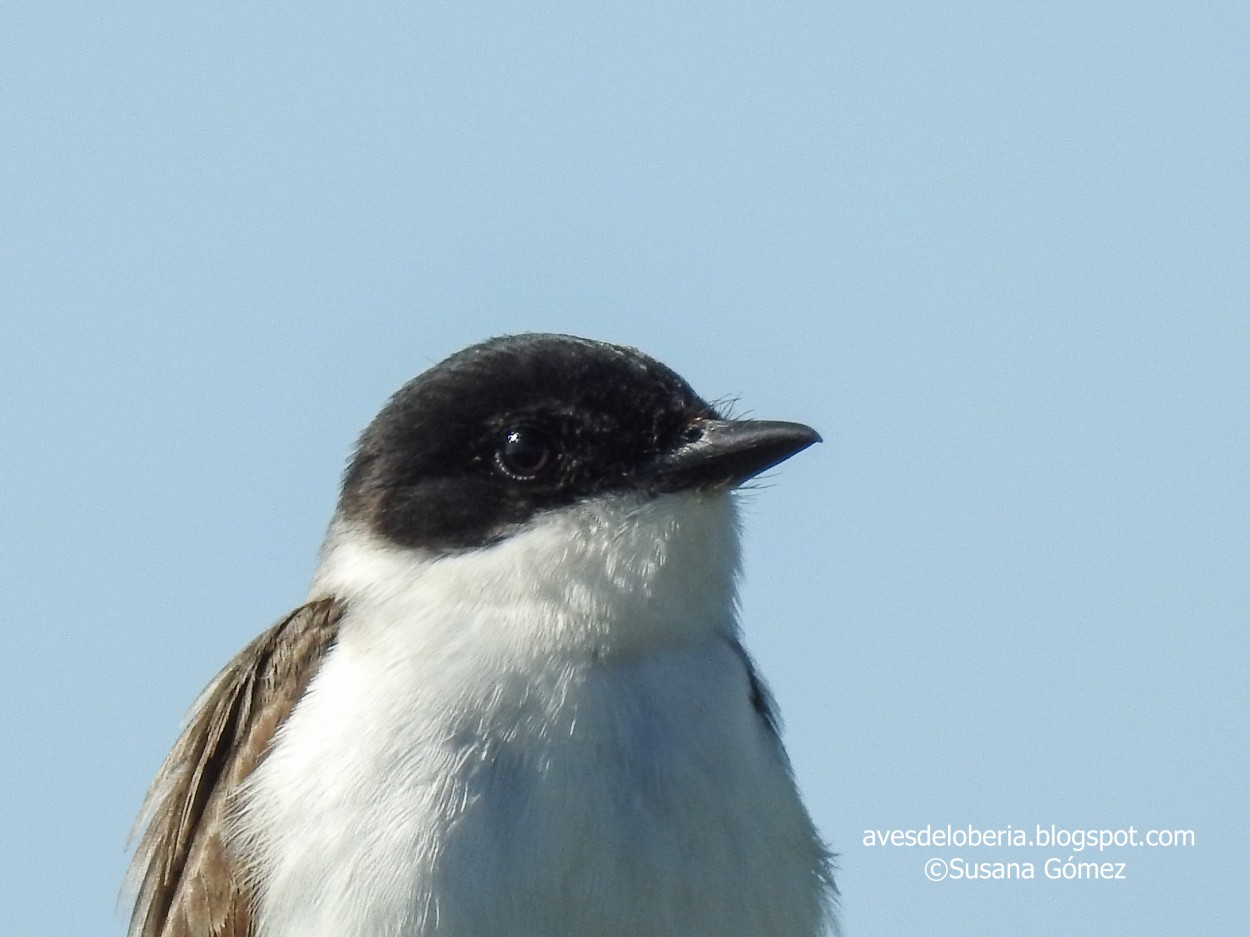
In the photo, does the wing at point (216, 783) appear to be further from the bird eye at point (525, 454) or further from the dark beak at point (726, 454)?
the dark beak at point (726, 454)

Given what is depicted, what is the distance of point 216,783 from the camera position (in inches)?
273

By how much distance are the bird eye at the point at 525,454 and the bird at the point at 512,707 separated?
0.04 ft

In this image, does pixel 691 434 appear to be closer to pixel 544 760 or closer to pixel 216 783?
pixel 544 760

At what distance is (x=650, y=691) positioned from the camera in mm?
6512

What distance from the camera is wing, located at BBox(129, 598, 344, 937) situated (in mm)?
6562

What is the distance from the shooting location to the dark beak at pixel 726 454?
22.6ft

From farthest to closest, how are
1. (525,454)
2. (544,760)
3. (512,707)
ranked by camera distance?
(525,454)
(512,707)
(544,760)

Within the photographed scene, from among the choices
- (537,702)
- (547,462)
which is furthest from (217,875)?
(547,462)

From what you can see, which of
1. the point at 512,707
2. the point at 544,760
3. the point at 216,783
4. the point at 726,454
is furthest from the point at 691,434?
the point at 216,783

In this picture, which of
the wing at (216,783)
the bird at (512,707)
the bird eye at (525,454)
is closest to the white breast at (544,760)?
the bird at (512,707)

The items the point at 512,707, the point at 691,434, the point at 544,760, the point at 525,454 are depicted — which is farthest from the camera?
the point at 691,434

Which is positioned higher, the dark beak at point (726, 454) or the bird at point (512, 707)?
the dark beak at point (726, 454)

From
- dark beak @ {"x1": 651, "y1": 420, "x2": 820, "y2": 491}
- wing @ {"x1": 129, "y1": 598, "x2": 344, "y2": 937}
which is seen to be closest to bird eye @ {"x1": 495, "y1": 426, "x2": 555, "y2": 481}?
dark beak @ {"x1": 651, "y1": 420, "x2": 820, "y2": 491}

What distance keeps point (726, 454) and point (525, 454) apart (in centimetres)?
73
